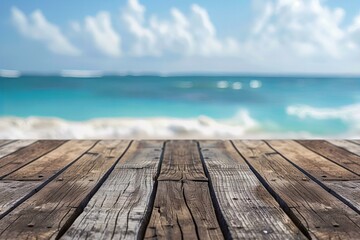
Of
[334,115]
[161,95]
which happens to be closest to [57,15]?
[161,95]

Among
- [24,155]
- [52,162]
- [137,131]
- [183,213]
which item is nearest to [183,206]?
[183,213]

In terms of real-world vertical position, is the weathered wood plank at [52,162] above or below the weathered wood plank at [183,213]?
above

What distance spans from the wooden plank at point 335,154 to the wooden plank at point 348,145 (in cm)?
5

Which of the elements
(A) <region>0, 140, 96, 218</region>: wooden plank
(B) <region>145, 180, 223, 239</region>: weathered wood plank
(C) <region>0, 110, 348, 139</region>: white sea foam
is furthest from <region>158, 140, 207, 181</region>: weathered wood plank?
(C) <region>0, 110, 348, 139</region>: white sea foam

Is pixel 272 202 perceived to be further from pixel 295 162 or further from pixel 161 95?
pixel 161 95

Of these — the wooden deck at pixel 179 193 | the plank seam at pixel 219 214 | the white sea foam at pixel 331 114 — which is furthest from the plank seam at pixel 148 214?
the white sea foam at pixel 331 114

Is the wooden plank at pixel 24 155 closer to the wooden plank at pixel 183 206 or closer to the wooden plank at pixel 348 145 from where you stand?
the wooden plank at pixel 183 206

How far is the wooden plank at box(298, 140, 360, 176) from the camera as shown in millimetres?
2348

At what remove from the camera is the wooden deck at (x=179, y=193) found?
1348 mm

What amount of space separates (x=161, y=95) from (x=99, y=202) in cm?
2164

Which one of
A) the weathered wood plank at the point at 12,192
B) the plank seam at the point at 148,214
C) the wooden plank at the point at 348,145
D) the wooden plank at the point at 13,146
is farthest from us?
the wooden plank at the point at 348,145

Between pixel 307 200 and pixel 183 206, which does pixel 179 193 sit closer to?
pixel 183 206

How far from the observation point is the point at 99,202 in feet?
5.30

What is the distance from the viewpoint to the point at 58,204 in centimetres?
159
